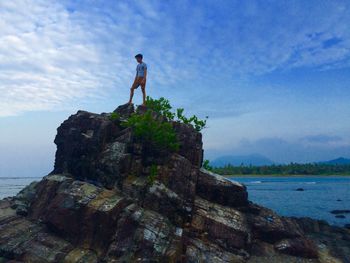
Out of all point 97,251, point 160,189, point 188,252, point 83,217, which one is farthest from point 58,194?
point 188,252

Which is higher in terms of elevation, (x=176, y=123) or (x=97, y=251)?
(x=176, y=123)

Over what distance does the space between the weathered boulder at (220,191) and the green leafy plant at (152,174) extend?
480 cm

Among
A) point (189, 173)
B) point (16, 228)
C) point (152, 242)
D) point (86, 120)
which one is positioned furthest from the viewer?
point (86, 120)

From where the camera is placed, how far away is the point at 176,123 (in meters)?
35.0

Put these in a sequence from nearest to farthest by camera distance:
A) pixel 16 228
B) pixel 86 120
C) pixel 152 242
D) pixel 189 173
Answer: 1. pixel 152 242
2. pixel 16 228
3. pixel 189 173
4. pixel 86 120

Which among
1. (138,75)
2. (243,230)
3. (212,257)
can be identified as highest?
(138,75)

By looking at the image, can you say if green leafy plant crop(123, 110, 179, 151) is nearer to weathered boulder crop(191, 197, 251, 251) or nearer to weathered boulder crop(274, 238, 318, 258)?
weathered boulder crop(191, 197, 251, 251)

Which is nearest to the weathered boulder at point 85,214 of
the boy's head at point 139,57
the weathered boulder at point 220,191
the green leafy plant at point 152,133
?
the green leafy plant at point 152,133

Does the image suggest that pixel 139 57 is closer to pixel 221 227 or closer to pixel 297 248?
pixel 221 227

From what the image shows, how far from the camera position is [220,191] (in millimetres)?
31438

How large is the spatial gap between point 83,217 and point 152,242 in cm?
590

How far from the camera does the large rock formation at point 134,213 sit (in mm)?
24469

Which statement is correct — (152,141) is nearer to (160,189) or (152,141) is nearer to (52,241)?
(160,189)

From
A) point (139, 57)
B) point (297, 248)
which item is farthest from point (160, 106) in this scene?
point (297, 248)
